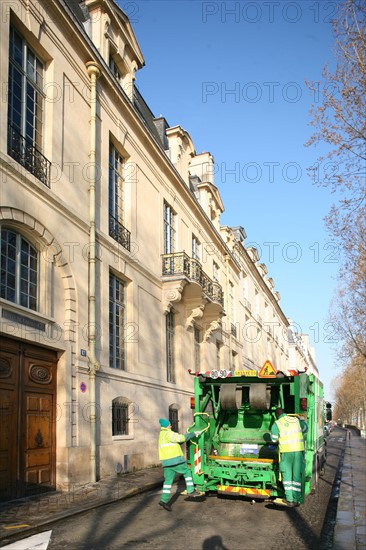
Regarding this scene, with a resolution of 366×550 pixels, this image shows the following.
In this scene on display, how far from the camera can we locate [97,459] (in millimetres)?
12102

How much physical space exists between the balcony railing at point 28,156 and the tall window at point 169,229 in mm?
8185

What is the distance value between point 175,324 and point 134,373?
15.7ft

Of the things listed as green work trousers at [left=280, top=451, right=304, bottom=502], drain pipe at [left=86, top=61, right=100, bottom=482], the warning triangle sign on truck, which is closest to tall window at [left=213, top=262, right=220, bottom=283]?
drain pipe at [left=86, top=61, right=100, bottom=482]

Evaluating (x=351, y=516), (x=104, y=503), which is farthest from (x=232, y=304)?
(x=351, y=516)

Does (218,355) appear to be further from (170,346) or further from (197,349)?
(170,346)

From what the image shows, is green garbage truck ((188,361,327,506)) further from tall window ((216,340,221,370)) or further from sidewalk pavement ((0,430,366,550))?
tall window ((216,340,221,370))

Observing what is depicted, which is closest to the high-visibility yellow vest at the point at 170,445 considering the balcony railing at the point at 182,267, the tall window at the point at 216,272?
the balcony railing at the point at 182,267

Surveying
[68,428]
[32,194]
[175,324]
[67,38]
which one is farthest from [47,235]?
[175,324]

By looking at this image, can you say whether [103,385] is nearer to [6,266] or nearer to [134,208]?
[6,266]

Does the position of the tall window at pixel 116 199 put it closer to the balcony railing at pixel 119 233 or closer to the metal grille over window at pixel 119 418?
the balcony railing at pixel 119 233

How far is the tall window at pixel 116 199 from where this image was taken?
14.8 metres

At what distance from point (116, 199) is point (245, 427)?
7861 millimetres

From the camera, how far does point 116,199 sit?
15.5 meters

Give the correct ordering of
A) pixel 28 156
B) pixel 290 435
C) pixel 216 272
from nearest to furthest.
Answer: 1. pixel 290 435
2. pixel 28 156
3. pixel 216 272
